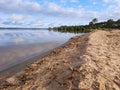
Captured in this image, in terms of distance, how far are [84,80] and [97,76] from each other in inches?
24.2

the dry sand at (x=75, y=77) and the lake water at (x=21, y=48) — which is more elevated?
the dry sand at (x=75, y=77)

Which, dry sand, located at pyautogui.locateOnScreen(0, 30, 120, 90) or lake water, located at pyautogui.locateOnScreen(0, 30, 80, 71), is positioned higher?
dry sand, located at pyautogui.locateOnScreen(0, 30, 120, 90)

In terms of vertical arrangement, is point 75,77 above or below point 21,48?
above

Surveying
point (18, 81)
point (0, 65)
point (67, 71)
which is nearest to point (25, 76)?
point (18, 81)

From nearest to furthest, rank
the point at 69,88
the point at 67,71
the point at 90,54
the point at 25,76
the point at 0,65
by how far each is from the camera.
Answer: the point at 69,88, the point at 67,71, the point at 25,76, the point at 90,54, the point at 0,65

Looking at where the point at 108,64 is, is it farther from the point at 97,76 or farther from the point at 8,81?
the point at 8,81

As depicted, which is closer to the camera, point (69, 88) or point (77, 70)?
Result: point (69, 88)

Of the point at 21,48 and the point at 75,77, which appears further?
the point at 21,48

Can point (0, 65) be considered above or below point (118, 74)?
below

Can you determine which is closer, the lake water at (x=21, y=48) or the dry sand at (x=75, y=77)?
the dry sand at (x=75, y=77)

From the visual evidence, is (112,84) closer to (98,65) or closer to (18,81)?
(98,65)

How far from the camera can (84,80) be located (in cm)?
917

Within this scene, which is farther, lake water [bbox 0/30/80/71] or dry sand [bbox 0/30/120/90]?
lake water [bbox 0/30/80/71]

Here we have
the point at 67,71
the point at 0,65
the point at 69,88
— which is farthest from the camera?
the point at 0,65
